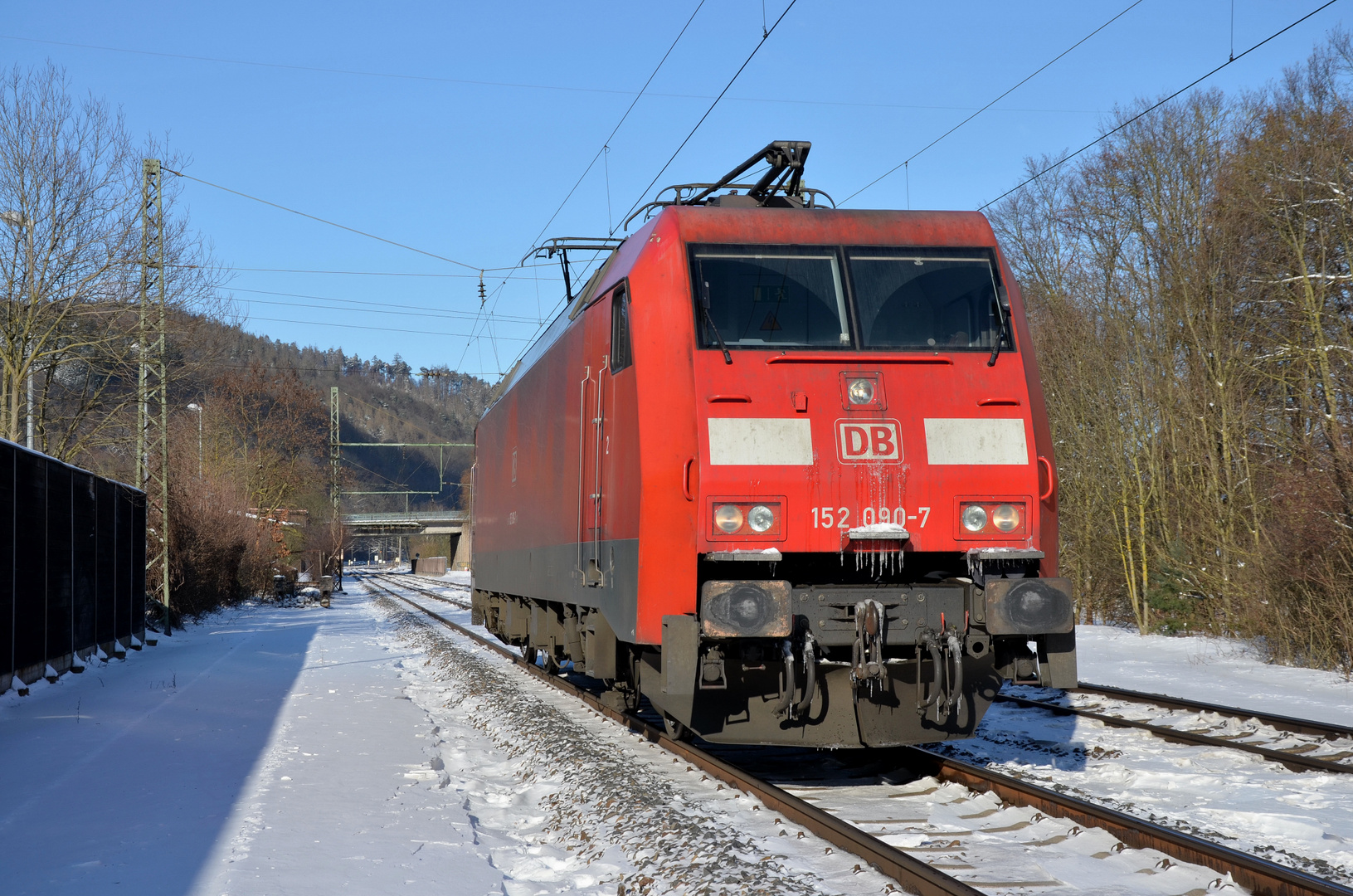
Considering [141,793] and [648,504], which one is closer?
[648,504]

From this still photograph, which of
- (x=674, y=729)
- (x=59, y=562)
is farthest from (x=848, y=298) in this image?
(x=59, y=562)

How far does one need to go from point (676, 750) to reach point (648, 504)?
2.75 m

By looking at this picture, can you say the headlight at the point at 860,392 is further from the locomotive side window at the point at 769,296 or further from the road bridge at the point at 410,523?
the road bridge at the point at 410,523

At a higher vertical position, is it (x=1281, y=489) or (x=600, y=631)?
(x=1281, y=489)

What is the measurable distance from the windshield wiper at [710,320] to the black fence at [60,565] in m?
8.49

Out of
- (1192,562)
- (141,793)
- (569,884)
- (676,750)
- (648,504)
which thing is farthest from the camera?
(1192,562)

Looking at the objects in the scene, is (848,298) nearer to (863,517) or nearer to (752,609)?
(863,517)

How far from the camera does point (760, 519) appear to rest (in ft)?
21.7

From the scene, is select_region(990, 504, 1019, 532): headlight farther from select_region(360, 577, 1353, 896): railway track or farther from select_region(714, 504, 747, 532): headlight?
select_region(714, 504, 747, 532): headlight

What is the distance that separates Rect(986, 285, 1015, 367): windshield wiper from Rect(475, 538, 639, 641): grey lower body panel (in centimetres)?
260

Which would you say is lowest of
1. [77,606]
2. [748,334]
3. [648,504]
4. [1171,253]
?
[77,606]

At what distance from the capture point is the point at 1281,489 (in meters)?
14.8

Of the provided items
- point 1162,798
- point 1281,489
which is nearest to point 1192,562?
point 1281,489

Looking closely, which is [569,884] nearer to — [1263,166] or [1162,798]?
[1162,798]
